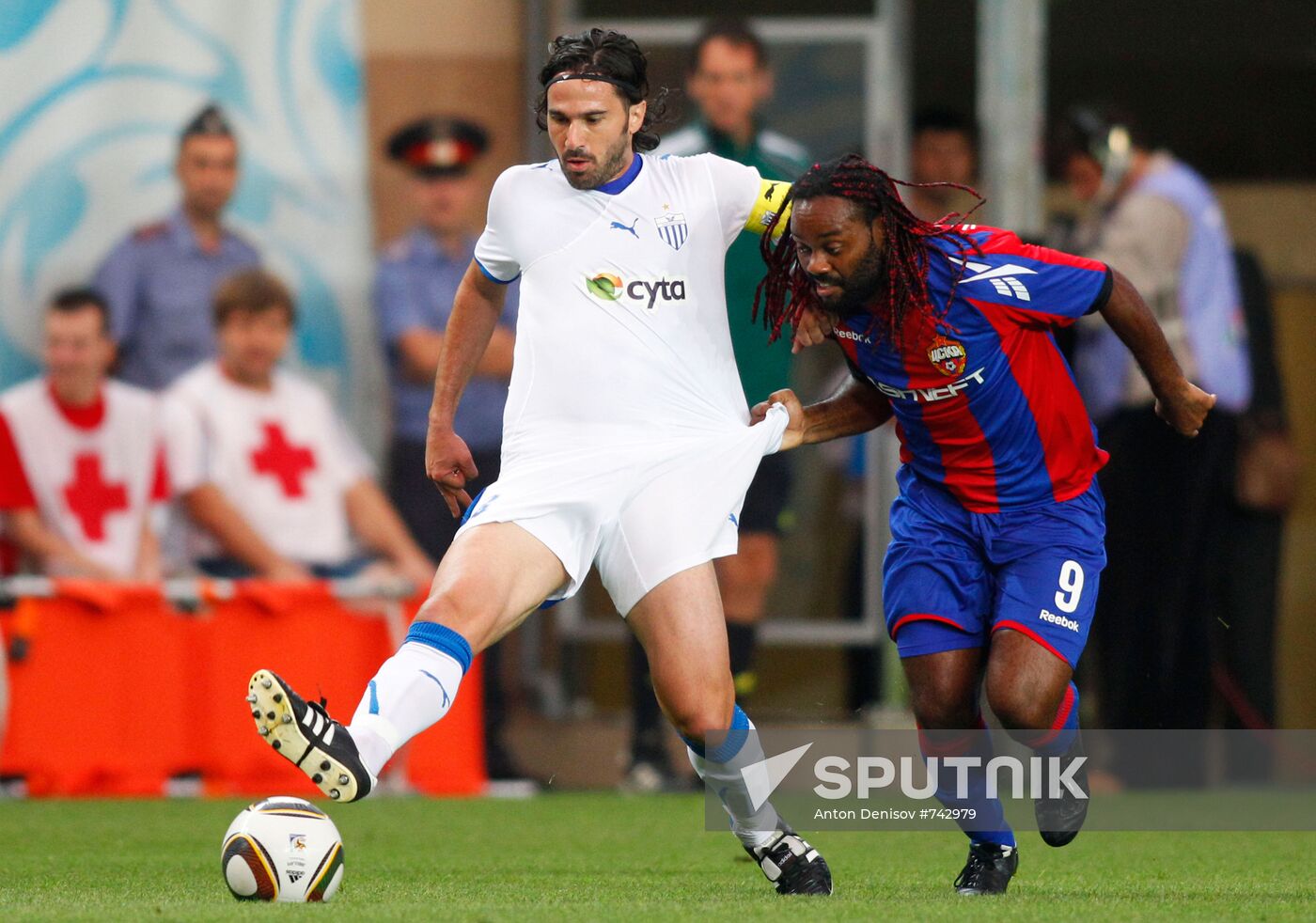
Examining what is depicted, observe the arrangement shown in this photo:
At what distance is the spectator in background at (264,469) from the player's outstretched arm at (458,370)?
360 cm

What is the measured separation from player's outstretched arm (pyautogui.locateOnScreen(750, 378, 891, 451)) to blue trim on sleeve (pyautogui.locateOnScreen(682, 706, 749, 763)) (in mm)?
758

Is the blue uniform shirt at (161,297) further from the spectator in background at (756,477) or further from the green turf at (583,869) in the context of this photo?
the spectator in background at (756,477)

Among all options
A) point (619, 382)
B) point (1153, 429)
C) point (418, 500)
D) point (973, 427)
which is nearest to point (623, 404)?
point (619, 382)

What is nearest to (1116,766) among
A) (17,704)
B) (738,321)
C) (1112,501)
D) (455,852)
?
(1112,501)

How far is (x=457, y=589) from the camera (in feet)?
15.3

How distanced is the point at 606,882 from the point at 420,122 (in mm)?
4870

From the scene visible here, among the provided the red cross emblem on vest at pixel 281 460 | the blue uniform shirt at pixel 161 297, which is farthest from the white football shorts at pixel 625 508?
the blue uniform shirt at pixel 161 297

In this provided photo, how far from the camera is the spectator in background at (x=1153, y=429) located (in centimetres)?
872

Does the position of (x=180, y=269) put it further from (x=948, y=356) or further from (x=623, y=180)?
(x=948, y=356)

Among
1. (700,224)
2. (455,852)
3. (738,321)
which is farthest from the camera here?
(738,321)

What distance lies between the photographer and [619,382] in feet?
16.3

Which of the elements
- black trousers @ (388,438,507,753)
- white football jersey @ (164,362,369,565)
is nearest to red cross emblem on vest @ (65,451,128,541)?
white football jersey @ (164,362,369,565)

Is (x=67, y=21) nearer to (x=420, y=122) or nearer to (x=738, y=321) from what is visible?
(x=420, y=122)

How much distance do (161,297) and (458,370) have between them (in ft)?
13.6
